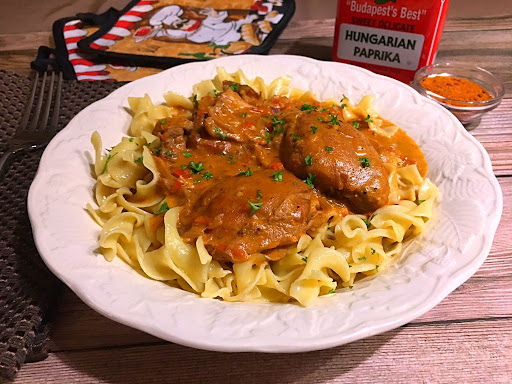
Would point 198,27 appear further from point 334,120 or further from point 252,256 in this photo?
point 252,256

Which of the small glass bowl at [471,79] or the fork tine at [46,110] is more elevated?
the small glass bowl at [471,79]

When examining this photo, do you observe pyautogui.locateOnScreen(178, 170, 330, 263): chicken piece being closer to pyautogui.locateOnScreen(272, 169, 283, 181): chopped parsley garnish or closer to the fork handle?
pyautogui.locateOnScreen(272, 169, 283, 181): chopped parsley garnish

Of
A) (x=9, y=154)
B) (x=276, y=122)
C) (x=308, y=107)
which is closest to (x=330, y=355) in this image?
(x=276, y=122)

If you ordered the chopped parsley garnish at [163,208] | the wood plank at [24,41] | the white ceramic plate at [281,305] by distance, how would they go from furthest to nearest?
the wood plank at [24,41]
the chopped parsley garnish at [163,208]
the white ceramic plate at [281,305]

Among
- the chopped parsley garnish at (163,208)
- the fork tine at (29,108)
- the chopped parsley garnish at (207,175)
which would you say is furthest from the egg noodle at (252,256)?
the fork tine at (29,108)

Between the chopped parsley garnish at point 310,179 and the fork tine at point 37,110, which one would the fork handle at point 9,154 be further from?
the chopped parsley garnish at point 310,179
